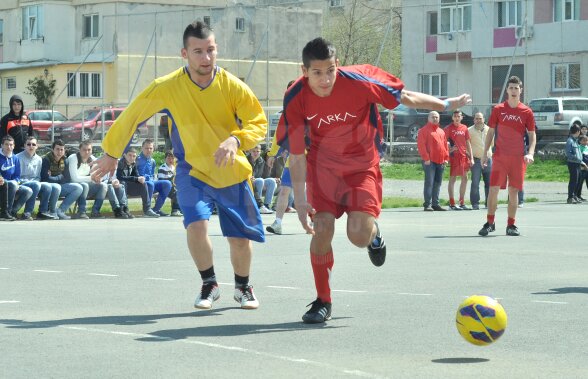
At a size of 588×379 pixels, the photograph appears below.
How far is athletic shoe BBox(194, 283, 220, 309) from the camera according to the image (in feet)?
31.0

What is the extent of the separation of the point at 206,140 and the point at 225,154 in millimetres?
640

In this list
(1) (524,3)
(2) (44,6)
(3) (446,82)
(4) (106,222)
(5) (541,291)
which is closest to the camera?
(5) (541,291)

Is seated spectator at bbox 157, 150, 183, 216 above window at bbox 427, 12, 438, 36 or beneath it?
beneath

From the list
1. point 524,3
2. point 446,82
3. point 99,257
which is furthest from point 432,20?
point 99,257

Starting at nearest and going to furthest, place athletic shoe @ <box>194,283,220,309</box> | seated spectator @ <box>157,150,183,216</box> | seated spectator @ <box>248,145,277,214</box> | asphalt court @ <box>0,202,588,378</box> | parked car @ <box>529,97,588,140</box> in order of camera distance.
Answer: asphalt court @ <box>0,202,588,378</box> → athletic shoe @ <box>194,283,220,309</box> → seated spectator @ <box>157,150,183,216</box> → seated spectator @ <box>248,145,277,214</box> → parked car @ <box>529,97,588,140</box>

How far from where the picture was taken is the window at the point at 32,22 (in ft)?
222

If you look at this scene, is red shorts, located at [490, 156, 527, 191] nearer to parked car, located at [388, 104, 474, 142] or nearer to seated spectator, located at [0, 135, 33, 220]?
seated spectator, located at [0, 135, 33, 220]

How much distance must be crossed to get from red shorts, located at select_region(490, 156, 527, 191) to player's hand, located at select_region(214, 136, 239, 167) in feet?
30.4

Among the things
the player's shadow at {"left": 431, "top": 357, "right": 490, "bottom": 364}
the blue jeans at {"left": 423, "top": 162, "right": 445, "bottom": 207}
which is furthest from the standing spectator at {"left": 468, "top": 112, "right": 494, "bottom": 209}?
the player's shadow at {"left": 431, "top": 357, "right": 490, "bottom": 364}

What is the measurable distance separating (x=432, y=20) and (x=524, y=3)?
1005 centimetres

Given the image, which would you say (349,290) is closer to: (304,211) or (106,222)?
(304,211)

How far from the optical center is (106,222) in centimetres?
2212

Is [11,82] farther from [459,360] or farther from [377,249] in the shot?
[459,360]

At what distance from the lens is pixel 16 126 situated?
22.6m
